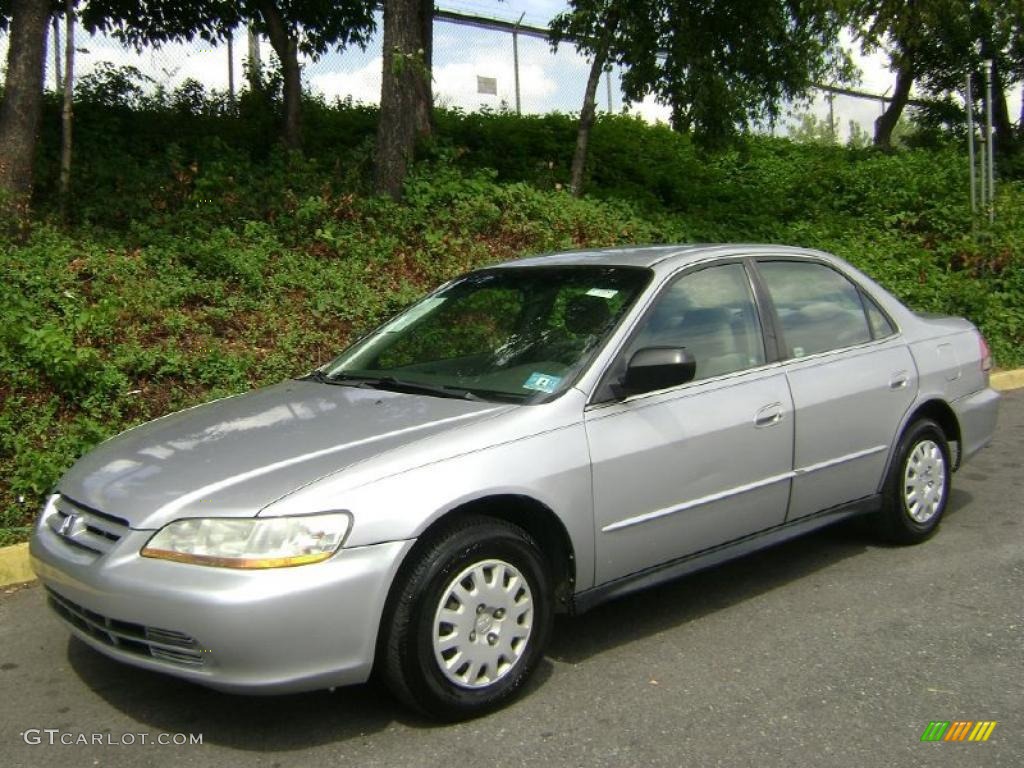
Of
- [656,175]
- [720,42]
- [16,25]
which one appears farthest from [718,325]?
[656,175]

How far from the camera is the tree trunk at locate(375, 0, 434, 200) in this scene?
1043 cm

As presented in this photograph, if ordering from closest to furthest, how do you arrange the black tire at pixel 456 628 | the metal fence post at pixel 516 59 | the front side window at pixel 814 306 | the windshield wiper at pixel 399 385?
the black tire at pixel 456 628 < the windshield wiper at pixel 399 385 < the front side window at pixel 814 306 < the metal fence post at pixel 516 59

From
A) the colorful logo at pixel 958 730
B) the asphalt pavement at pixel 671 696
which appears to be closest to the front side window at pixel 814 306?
the asphalt pavement at pixel 671 696

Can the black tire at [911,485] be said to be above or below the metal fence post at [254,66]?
below

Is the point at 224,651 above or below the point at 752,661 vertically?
above

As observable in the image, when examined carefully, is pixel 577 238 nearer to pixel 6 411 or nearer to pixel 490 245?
pixel 490 245

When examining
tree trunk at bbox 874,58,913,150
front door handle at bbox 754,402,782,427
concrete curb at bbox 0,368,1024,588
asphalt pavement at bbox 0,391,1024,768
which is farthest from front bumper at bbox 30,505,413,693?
tree trunk at bbox 874,58,913,150

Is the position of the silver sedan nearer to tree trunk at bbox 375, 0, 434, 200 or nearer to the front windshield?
the front windshield

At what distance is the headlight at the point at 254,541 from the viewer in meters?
3.25

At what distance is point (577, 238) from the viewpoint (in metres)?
11.4

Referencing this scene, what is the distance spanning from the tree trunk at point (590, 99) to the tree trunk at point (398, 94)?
2.00 m

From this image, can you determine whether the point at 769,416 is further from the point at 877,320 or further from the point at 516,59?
the point at 516,59

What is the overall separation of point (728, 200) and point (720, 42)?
2895 millimetres

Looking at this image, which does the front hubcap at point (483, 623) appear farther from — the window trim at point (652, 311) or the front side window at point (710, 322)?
the front side window at point (710, 322)
